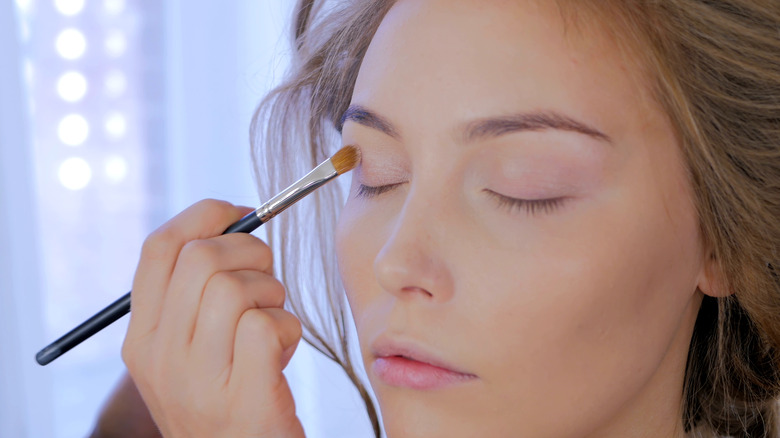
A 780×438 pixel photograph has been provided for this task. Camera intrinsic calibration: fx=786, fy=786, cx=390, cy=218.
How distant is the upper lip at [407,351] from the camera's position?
67cm

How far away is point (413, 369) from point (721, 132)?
0.36m

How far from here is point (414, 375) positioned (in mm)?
686

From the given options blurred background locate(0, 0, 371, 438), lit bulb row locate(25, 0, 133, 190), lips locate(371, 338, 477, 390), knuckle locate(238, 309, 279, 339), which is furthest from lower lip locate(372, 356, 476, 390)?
lit bulb row locate(25, 0, 133, 190)

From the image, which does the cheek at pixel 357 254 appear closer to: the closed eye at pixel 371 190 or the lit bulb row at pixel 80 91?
the closed eye at pixel 371 190

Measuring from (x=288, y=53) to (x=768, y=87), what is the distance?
2.14 feet

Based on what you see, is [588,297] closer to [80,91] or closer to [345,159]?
[345,159]

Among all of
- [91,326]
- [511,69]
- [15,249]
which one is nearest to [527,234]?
[511,69]

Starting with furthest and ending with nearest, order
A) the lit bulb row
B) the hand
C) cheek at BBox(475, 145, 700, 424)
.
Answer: the lit bulb row < the hand < cheek at BBox(475, 145, 700, 424)

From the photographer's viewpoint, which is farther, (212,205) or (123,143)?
(123,143)

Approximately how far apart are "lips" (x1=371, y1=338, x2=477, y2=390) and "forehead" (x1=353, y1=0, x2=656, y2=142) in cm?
20

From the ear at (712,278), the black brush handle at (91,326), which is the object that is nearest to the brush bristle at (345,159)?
the black brush handle at (91,326)

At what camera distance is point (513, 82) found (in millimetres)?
675

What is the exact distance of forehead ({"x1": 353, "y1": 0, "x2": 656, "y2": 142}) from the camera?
67 cm

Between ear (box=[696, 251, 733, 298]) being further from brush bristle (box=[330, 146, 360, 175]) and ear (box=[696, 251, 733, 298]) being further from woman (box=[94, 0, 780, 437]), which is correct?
brush bristle (box=[330, 146, 360, 175])
